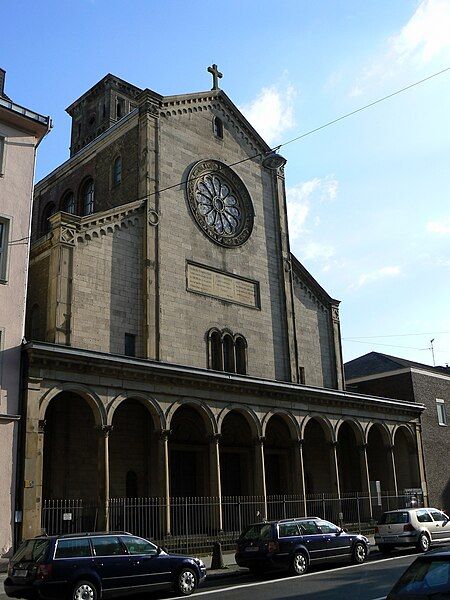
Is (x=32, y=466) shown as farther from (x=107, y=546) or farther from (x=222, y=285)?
(x=222, y=285)

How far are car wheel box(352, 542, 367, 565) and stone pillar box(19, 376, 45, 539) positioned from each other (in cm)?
924

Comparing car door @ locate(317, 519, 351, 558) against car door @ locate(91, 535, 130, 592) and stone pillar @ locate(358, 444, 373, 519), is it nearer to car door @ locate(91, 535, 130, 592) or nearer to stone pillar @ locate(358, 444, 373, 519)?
car door @ locate(91, 535, 130, 592)

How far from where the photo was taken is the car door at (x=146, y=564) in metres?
14.1

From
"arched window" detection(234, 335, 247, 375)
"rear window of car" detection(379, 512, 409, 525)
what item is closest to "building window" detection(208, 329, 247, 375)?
"arched window" detection(234, 335, 247, 375)

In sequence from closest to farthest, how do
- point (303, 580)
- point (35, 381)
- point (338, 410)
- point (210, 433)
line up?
point (303, 580), point (35, 381), point (210, 433), point (338, 410)

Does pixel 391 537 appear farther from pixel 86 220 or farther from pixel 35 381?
pixel 86 220

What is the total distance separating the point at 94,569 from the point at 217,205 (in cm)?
2139

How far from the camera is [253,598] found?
43.6ft

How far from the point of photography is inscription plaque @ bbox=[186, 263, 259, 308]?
2927 cm

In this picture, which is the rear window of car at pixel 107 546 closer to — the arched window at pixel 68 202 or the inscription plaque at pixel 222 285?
the inscription plaque at pixel 222 285

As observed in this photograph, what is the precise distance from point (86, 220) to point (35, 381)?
7.87m

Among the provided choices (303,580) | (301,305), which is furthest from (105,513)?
(301,305)

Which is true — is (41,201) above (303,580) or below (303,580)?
above

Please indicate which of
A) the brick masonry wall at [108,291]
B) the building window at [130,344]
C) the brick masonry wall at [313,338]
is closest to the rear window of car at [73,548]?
the brick masonry wall at [108,291]
